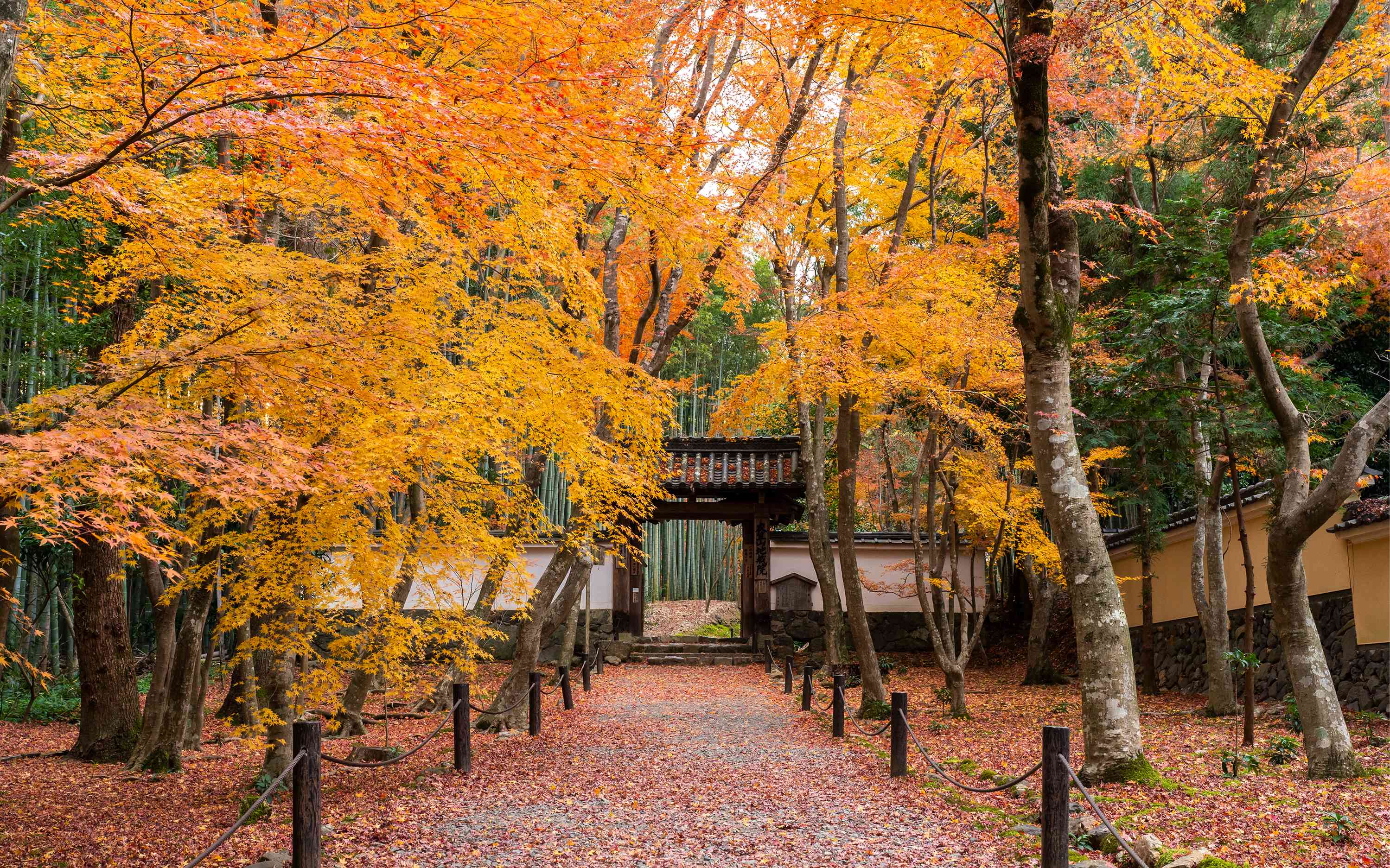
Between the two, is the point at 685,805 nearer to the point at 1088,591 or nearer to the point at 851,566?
the point at 1088,591

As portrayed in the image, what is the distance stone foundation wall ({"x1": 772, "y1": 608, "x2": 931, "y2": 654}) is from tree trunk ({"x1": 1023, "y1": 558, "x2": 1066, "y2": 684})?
3400 millimetres

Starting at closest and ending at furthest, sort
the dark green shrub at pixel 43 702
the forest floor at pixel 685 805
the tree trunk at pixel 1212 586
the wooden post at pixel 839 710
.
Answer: the forest floor at pixel 685 805
the wooden post at pixel 839 710
the tree trunk at pixel 1212 586
the dark green shrub at pixel 43 702

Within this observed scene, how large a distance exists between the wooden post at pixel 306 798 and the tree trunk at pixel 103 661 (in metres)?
5.00

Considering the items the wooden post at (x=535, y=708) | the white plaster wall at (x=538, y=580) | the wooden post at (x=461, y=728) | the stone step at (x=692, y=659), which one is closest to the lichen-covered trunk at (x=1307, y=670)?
the wooden post at (x=461, y=728)

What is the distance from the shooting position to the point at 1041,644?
44.0 ft

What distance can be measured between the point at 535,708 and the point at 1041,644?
8294 mm

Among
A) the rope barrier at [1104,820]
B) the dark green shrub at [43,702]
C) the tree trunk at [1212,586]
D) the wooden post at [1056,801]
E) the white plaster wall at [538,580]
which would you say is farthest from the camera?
the white plaster wall at [538,580]

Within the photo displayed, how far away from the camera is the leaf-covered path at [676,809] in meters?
4.72

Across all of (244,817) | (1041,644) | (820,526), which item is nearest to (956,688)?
(820,526)

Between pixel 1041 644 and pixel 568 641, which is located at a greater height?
pixel 568 641

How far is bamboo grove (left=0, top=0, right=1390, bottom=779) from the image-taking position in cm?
431

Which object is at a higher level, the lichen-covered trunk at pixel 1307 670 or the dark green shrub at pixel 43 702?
the lichen-covered trunk at pixel 1307 670

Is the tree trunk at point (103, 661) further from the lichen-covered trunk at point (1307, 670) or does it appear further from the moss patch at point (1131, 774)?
the lichen-covered trunk at point (1307, 670)

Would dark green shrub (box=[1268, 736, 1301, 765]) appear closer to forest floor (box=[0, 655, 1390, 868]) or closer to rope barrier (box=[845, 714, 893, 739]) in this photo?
forest floor (box=[0, 655, 1390, 868])
